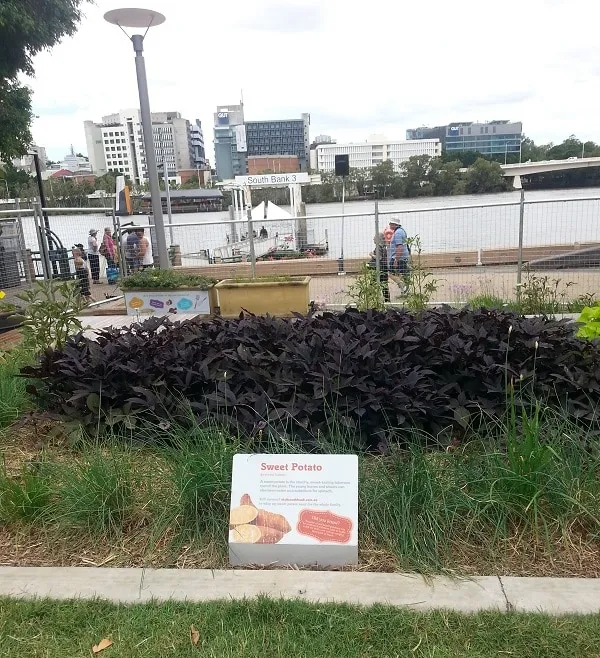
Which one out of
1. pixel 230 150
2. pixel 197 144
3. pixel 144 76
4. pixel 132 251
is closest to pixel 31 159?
pixel 132 251

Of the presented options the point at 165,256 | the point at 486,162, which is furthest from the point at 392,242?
the point at 486,162

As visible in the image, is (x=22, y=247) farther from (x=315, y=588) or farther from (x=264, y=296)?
(x=315, y=588)

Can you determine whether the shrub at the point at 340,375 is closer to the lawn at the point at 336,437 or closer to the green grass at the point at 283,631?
the lawn at the point at 336,437

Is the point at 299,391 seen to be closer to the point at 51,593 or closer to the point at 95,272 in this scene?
the point at 51,593

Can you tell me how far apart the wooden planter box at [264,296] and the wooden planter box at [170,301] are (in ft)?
0.80

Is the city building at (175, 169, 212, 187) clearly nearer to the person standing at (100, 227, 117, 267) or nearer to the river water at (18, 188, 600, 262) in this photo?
the person standing at (100, 227, 117, 267)

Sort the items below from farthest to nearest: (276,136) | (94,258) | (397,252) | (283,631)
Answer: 1. (276,136)
2. (94,258)
3. (397,252)
4. (283,631)

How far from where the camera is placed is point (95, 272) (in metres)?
16.8

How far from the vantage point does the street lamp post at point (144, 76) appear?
8.30 m

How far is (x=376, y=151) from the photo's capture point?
35875 mm

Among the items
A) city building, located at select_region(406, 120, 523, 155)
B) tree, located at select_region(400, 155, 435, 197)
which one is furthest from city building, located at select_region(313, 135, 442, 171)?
tree, located at select_region(400, 155, 435, 197)

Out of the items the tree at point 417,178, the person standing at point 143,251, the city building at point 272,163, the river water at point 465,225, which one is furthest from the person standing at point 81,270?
the city building at point 272,163

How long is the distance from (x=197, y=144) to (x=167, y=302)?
3350 inches

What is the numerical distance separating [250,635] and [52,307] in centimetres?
375
